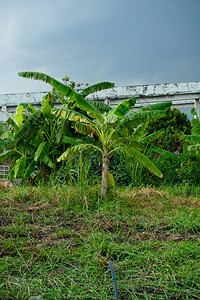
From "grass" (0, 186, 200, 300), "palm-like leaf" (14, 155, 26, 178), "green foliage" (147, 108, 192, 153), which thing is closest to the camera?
"grass" (0, 186, 200, 300)

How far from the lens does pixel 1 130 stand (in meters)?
9.78

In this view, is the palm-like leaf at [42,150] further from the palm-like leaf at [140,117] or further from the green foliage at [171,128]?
the green foliage at [171,128]

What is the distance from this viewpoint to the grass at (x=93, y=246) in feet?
7.88

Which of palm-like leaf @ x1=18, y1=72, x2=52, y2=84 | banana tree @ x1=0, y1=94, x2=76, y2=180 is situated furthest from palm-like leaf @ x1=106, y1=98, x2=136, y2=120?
banana tree @ x1=0, y1=94, x2=76, y2=180

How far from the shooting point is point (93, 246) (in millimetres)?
3027

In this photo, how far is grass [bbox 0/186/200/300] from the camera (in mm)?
2400

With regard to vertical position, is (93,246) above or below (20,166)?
below

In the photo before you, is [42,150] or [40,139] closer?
[42,150]

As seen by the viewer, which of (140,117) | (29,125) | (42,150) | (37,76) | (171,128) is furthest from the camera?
(171,128)

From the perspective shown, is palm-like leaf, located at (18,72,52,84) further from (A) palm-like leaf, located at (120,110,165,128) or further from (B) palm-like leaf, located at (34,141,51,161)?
(A) palm-like leaf, located at (120,110,165,128)

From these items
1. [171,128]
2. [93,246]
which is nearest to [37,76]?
[93,246]

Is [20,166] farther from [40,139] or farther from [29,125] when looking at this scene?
[29,125]

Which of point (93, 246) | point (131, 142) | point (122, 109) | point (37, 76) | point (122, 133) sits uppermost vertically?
point (37, 76)

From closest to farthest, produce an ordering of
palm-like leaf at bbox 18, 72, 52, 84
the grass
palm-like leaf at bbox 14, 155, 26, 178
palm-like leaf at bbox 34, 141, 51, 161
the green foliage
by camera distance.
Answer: the grass, palm-like leaf at bbox 18, 72, 52, 84, palm-like leaf at bbox 34, 141, 51, 161, palm-like leaf at bbox 14, 155, 26, 178, the green foliage
